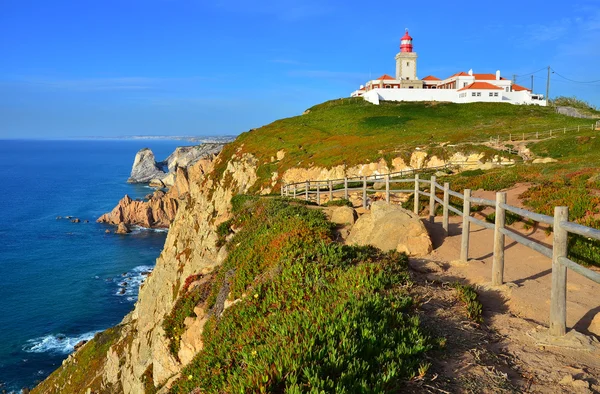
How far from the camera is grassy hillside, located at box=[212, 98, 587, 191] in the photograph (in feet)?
168

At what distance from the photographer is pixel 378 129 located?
66938mm

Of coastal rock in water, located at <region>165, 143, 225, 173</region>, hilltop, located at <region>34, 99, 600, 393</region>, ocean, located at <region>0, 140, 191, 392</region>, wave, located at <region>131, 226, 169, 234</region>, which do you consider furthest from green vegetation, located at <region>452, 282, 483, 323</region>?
coastal rock in water, located at <region>165, 143, 225, 173</region>

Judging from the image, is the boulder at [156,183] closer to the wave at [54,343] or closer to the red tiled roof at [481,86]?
the red tiled roof at [481,86]

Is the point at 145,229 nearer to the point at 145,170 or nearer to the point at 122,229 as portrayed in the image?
the point at 122,229

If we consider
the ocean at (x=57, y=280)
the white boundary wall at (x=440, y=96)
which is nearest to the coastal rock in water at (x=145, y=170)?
the ocean at (x=57, y=280)

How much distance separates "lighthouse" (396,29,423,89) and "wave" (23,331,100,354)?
83.7 m

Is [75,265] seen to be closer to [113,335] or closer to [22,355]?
[22,355]

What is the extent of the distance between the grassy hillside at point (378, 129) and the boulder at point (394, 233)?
1340 inches

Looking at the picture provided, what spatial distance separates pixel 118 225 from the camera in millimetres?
81500

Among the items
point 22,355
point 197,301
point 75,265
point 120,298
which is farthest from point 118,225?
point 197,301

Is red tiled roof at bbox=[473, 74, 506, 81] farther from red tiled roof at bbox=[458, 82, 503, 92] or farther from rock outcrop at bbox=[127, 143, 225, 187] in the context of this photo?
rock outcrop at bbox=[127, 143, 225, 187]

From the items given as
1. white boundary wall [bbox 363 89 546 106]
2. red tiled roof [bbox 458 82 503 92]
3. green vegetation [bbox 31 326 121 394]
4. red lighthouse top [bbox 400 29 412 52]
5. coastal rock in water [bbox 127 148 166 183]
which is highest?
red lighthouse top [bbox 400 29 412 52]

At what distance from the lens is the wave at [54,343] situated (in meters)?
38.4

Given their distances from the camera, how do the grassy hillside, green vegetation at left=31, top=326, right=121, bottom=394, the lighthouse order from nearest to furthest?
green vegetation at left=31, top=326, right=121, bottom=394 < the grassy hillside < the lighthouse
